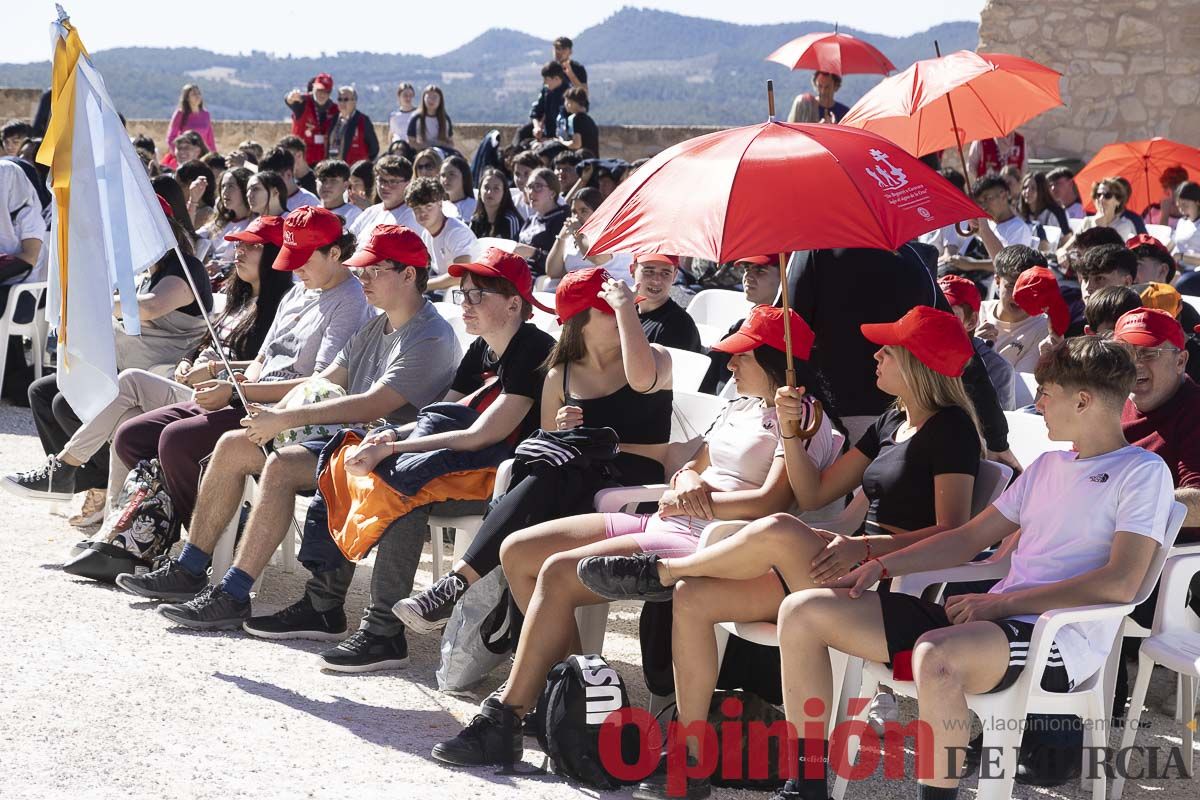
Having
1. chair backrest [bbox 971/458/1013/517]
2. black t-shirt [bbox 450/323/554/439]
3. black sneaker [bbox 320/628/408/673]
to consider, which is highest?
black t-shirt [bbox 450/323/554/439]

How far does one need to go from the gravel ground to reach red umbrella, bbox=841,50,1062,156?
104 inches

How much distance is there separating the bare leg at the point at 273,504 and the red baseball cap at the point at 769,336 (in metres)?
1.67

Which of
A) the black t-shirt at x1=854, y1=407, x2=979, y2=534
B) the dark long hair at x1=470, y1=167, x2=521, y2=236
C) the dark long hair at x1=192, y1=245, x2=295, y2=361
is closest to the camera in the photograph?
the black t-shirt at x1=854, y1=407, x2=979, y2=534

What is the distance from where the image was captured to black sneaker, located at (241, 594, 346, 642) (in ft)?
16.0

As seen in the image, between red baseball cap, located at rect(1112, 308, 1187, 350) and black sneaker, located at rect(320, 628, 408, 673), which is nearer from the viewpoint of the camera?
red baseball cap, located at rect(1112, 308, 1187, 350)

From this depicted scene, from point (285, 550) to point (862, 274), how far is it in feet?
8.67

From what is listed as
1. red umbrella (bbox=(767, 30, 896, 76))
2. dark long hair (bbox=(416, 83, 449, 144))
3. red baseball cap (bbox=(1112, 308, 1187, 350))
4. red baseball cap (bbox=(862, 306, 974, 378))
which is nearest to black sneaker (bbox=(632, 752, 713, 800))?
red baseball cap (bbox=(862, 306, 974, 378))

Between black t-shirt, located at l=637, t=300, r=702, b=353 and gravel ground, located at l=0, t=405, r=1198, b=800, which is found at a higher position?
black t-shirt, located at l=637, t=300, r=702, b=353

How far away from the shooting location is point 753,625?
12.2 ft

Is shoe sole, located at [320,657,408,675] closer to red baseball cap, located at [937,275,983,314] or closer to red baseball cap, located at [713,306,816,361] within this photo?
red baseball cap, located at [713,306,816,361]

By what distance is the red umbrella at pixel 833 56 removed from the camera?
9.03m

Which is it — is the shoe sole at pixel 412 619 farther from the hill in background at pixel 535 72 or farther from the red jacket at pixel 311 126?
the hill in background at pixel 535 72

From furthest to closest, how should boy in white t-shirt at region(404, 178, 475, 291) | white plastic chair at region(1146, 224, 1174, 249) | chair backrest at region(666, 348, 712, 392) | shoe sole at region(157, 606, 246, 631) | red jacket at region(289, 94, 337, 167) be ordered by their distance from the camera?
red jacket at region(289, 94, 337, 167)
white plastic chair at region(1146, 224, 1174, 249)
boy in white t-shirt at region(404, 178, 475, 291)
chair backrest at region(666, 348, 712, 392)
shoe sole at region(157, 606, 246, 631)

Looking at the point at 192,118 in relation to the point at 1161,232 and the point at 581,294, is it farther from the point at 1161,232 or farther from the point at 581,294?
the point at 581,294
